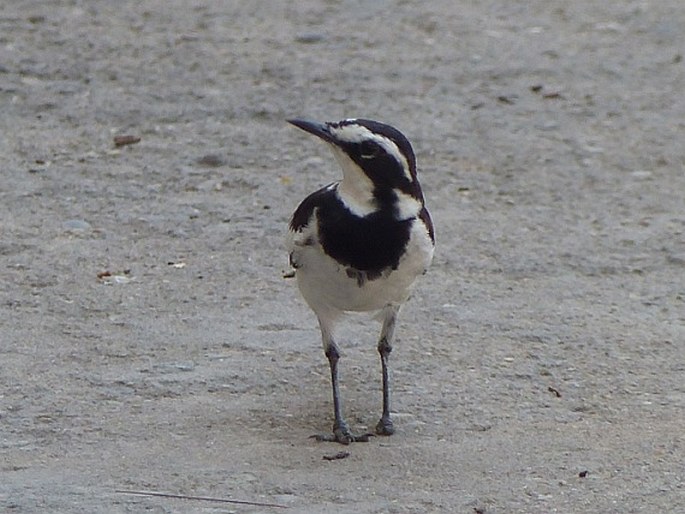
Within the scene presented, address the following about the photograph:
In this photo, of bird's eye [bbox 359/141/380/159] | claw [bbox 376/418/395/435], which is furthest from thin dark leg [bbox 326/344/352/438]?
bird's eye [bbox 359/141/380/159]

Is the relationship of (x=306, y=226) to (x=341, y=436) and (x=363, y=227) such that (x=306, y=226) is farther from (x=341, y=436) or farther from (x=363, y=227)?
(x=341, y=436)

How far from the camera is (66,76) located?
9.18 m

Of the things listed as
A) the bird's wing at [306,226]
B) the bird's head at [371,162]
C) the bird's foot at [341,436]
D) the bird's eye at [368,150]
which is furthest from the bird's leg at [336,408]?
the bird's eye at [368,150]

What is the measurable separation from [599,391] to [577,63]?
4.50 m

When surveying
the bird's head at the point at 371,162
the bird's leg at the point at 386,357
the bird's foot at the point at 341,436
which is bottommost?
the bird's foot at the point at 341,436

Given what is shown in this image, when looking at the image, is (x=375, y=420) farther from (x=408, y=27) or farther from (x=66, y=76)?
(x=408, y=27)

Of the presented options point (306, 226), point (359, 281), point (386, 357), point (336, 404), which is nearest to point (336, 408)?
point (336, 404)

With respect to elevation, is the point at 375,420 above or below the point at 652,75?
below

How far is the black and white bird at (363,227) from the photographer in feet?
16.3

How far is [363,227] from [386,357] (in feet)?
2.37

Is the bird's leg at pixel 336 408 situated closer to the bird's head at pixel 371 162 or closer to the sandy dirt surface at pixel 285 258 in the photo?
the sandy dirt surface at pixel 285 258

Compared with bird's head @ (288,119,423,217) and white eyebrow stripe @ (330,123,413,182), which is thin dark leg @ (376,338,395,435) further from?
white eyebrow stripe @ (330,123,413,182)

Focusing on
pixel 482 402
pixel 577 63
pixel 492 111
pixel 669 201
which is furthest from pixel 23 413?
pixel 577 63

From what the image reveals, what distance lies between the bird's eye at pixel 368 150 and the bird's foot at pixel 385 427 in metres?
1.00
